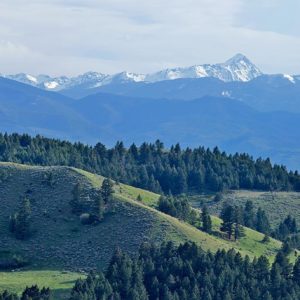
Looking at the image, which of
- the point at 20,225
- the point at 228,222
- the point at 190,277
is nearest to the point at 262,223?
the point at 228,222

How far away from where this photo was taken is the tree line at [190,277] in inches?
4742

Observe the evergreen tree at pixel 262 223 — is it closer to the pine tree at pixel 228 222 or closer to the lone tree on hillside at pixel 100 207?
the pine tree at pixel 228 222

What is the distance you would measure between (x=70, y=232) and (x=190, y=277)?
28.3 metres

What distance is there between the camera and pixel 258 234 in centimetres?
16588

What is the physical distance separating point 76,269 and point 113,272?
43.9 ft

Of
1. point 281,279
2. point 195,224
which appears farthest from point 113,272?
point 195,224

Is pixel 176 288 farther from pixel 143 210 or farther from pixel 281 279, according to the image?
pixel 143 210

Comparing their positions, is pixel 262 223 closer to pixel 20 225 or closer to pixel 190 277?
pixel 20 225

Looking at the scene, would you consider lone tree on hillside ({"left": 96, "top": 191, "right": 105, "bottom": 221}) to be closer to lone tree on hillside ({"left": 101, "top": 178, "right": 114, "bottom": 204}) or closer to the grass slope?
lone tree on hillside ({"left": 101, "top": 178, "right": 114, "bottom": 204})

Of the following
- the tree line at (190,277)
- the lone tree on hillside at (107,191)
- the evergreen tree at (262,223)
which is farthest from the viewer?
the evergreen tree at (262,223)

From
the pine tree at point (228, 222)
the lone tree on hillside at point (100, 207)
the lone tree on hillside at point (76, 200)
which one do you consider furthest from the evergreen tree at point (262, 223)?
the lone tree on hillside at point (76, 200)

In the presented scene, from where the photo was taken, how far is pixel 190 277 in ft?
416

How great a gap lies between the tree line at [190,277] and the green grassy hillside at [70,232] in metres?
7.84

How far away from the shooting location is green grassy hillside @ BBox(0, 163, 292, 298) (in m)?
137
